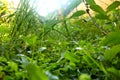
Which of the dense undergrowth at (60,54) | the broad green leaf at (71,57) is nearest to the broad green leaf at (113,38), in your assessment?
the dense undergrowth at (60,54)

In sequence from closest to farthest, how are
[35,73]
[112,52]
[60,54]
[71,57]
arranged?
[35,73] → [112,52] → [71,57] → [60,54]

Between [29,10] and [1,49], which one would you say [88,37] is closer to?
[29,10]

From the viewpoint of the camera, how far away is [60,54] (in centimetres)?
101

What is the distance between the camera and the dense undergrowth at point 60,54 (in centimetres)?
56

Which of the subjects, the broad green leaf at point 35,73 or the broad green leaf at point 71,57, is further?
the broad green leaf at point 71,57

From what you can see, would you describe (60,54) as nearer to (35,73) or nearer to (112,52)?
(112,52)

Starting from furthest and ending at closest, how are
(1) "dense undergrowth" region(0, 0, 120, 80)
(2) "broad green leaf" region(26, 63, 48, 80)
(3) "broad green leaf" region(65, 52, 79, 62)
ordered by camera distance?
(3) "broad green leaf" region(65, 52, 79, 62) → (1) "dense undergrowth" region(0, 0, 120, 80) → (2) "broad green leaf" region(26, 63, 48, 80)

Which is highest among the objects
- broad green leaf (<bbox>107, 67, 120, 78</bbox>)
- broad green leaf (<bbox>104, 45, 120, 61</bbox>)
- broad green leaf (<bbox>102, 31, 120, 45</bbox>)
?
broad green leaf (<bbox>102, 31, 120, 45</bbox>)

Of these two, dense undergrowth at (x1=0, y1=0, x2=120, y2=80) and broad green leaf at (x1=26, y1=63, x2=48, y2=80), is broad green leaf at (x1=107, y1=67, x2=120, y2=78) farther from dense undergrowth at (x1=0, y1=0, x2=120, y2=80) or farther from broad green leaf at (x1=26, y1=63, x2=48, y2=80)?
broad green leaf at (x1=26, y1=63, x2=48, y2=80)

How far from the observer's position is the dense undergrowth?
555 mm

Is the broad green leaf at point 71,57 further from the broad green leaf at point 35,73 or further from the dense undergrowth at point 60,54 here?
A: the broad green leaf at point 35,73

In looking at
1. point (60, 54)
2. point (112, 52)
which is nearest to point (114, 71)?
point (112, 52)

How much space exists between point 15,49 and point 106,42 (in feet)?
1.76

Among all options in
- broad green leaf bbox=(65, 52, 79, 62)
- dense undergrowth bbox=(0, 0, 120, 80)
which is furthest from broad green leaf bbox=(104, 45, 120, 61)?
broad green leaf bbox=(65, 52, 79, 62)
